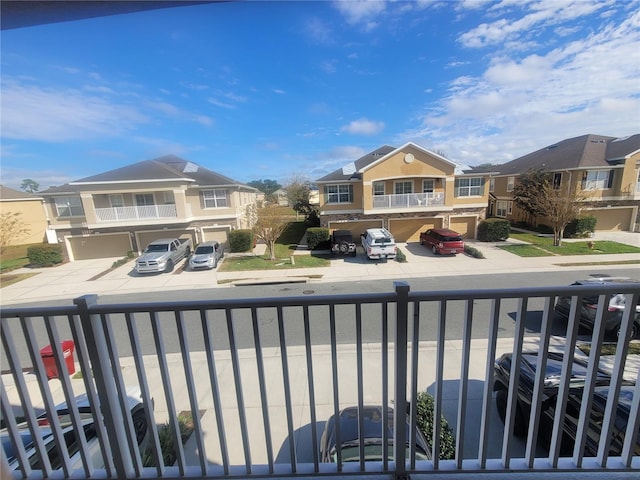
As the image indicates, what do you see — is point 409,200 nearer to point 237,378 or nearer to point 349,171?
point 349,171

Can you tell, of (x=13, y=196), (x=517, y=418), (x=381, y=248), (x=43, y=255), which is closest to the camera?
(x=517, y=418)

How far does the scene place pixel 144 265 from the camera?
13.3 m

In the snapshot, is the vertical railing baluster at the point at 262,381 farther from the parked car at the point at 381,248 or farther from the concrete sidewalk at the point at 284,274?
the parked car at the point at 381,248

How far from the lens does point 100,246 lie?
60.7ft

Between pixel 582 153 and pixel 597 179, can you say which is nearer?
pixel 597 179

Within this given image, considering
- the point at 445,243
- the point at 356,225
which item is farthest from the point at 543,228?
the point at 356,225

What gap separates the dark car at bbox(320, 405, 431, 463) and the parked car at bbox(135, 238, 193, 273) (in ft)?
42.6

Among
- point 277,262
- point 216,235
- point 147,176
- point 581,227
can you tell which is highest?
point 147,176

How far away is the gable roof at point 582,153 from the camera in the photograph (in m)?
19.5

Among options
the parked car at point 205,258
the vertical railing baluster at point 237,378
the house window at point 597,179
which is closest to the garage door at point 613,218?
the house window at point 597,179

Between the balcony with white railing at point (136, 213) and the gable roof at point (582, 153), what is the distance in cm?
Result: 2420

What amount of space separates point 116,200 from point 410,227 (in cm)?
1917

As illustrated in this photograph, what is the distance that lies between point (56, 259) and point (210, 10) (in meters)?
21.7

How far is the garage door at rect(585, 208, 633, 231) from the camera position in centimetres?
2003
